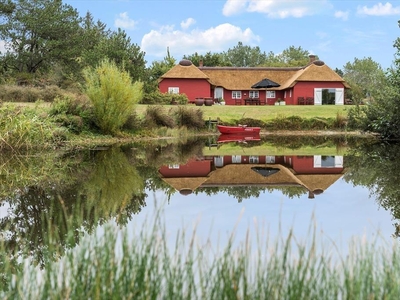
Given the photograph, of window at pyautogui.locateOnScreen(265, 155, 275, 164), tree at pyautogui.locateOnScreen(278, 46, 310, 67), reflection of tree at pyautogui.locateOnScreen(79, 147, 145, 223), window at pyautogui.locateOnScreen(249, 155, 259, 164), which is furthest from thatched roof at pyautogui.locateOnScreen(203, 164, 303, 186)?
tree at pyautogui.locateOnScreen(278, 46, 310, 67)

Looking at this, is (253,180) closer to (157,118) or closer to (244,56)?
(157,118)

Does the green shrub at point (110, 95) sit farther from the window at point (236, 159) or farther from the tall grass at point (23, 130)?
the window at point (236, 159)

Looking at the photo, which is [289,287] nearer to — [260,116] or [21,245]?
[21,245]

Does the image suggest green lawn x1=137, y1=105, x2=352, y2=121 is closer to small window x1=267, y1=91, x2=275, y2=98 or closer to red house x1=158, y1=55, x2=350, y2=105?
red house x1=158, y1=55, x2=350, y2=105

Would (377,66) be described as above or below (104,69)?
above

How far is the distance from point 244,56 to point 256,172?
87329 mm

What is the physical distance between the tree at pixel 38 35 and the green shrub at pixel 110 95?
2462cm

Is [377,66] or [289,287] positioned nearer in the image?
[289,287]

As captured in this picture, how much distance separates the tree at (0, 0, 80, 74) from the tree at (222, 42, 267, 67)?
2088 inches

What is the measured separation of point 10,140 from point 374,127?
15591 mm

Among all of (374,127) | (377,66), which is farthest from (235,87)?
(377,66)

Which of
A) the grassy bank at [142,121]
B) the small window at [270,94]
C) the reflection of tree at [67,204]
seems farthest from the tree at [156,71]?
the reflection of tree at [67,204]

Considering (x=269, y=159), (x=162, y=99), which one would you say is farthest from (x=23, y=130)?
(x=162, y=99)

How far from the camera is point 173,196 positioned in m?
9.84
